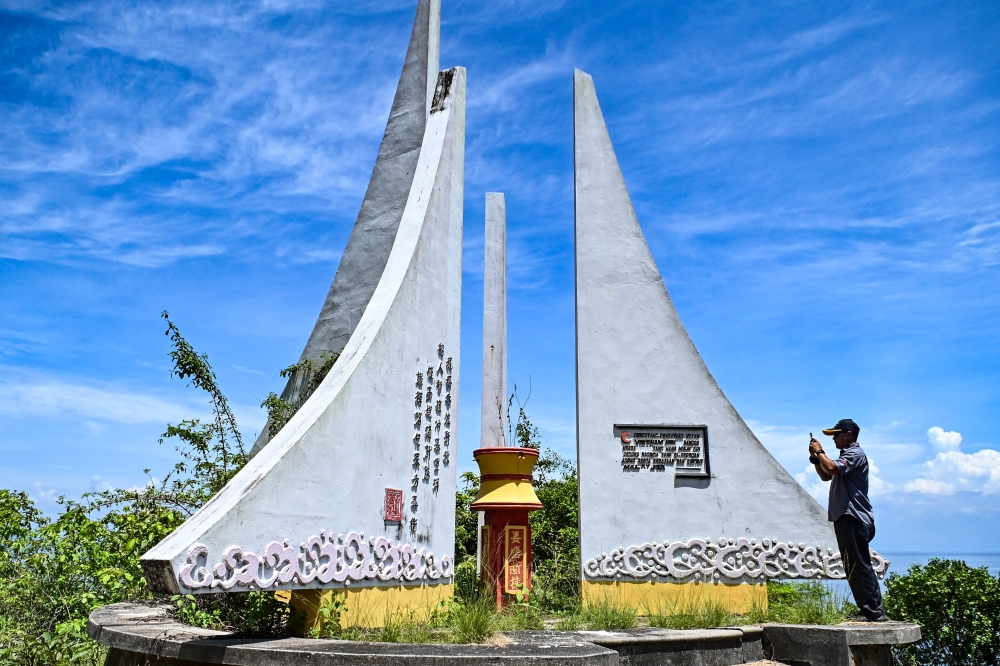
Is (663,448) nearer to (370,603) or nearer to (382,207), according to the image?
(370,603)

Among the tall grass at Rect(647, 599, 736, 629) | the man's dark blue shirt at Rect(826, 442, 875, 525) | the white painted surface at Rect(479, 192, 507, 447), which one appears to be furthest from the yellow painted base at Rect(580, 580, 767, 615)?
the white painted surface at Rect(479, 192, 507, 447)

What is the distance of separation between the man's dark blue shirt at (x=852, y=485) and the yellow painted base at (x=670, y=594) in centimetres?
137

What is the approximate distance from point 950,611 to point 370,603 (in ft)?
21.7

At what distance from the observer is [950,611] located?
27.3 feet

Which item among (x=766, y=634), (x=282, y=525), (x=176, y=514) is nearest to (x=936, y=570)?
(x=766, y=634)

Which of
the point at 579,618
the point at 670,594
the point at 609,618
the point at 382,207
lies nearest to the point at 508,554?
the point at 579,618

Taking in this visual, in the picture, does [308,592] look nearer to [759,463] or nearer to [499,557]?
[499,557]

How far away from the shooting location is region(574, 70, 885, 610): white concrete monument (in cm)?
734

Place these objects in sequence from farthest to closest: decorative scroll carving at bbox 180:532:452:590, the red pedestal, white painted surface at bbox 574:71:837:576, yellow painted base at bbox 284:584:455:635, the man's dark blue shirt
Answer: white painted surface at bbox 574:71:837:576, the red pedestal, the man's dark blue shirt, yellow painted base at bbox 284:584:455:635, decorative scroll carving at bbox 180:532:452:590

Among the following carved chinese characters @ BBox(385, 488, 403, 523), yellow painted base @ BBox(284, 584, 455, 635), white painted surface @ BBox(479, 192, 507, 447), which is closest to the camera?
Answer: yellow painted base @ BBox(284, 584, 455, 635)

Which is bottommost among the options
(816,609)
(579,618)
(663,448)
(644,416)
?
(579,618)

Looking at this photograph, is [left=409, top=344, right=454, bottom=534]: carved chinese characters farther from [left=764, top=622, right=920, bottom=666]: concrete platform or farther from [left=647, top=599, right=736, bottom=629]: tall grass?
[left=764, top=622, right=920, bottom=666]: concrete platform

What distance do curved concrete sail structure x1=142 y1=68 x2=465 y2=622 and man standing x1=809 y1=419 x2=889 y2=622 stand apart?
11.1 feet

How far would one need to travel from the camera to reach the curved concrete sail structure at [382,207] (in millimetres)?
9719
